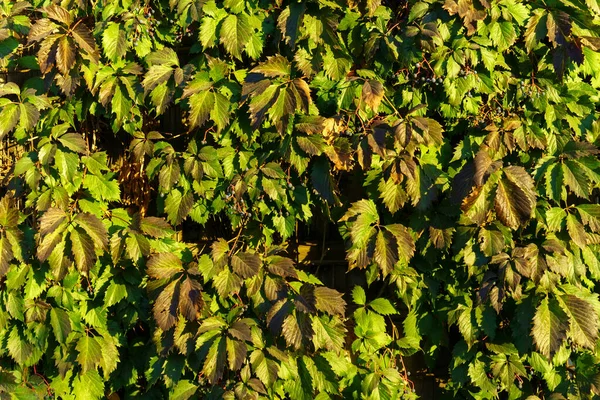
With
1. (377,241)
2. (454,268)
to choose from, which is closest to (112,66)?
(377,241)

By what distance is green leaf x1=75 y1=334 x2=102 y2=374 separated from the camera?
2.64 metres

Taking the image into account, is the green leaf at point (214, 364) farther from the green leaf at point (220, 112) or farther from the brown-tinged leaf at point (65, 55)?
the brown-tinged leaf at point (65, 55)

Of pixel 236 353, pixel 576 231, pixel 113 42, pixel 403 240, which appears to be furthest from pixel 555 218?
pixel 113 42

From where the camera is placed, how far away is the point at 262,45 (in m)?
2.72

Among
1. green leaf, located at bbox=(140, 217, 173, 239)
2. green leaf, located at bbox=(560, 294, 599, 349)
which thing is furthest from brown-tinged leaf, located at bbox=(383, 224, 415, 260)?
green leaf, located at bbox=(140, 217, 173, 239)

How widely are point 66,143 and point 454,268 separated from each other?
4.90ft

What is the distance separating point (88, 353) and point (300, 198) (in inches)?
37.3

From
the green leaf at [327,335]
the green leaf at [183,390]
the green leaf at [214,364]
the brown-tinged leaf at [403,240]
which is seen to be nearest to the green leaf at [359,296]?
the green leaf at [327,335]

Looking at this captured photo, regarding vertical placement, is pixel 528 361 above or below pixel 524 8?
below

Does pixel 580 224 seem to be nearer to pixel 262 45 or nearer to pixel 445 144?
pixel 445 144

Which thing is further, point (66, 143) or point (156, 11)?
point (156, 11)

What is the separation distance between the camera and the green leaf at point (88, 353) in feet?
8.66

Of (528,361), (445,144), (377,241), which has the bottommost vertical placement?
(528,361)

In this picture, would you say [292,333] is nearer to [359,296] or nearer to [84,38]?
[359,296]
